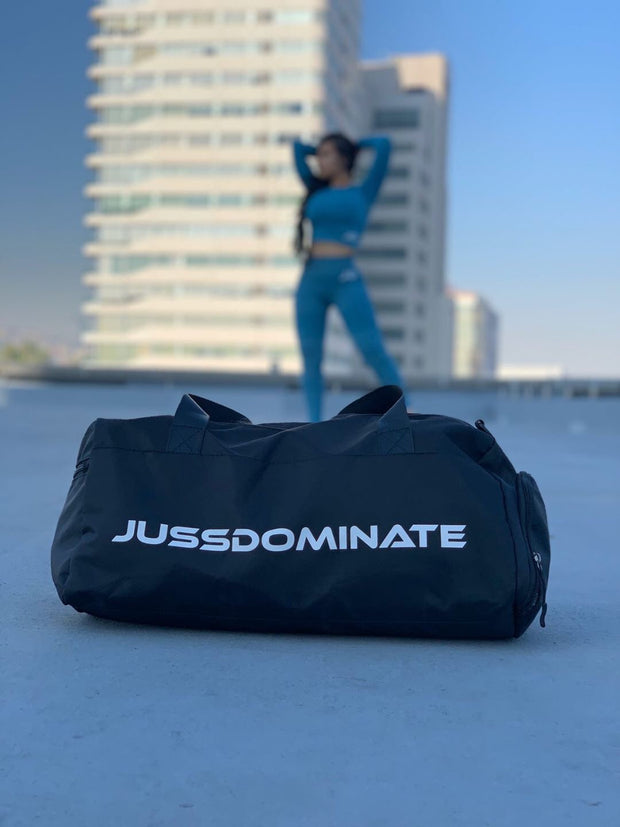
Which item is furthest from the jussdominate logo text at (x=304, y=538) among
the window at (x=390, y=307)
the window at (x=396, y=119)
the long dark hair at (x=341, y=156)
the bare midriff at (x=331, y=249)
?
the window at (x=396, y=119)

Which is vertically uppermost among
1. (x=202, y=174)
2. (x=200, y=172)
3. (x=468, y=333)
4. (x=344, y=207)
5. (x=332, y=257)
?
(x=200, y=172)

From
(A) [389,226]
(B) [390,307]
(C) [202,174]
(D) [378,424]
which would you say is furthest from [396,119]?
(D) [378,424]

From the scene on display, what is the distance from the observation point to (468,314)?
109625mm

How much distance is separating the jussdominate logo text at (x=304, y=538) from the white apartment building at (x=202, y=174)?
169ft

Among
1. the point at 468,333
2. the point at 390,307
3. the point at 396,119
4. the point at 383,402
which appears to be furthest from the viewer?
the point at 468,333

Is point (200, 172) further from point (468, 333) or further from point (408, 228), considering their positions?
point (468, 333)

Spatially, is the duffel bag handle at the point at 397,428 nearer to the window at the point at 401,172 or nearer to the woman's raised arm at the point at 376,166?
the woman's raised arm at the point at 376,166

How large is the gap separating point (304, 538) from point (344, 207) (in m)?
3.54

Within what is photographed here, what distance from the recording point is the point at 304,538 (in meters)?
1.33

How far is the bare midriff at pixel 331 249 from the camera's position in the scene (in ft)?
15.4

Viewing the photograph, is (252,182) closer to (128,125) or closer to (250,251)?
(250,251)

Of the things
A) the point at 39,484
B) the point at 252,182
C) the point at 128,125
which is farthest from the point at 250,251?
the point at 39,484

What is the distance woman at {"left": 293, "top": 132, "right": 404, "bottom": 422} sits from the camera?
4562mm

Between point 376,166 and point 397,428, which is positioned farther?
point 376,166
